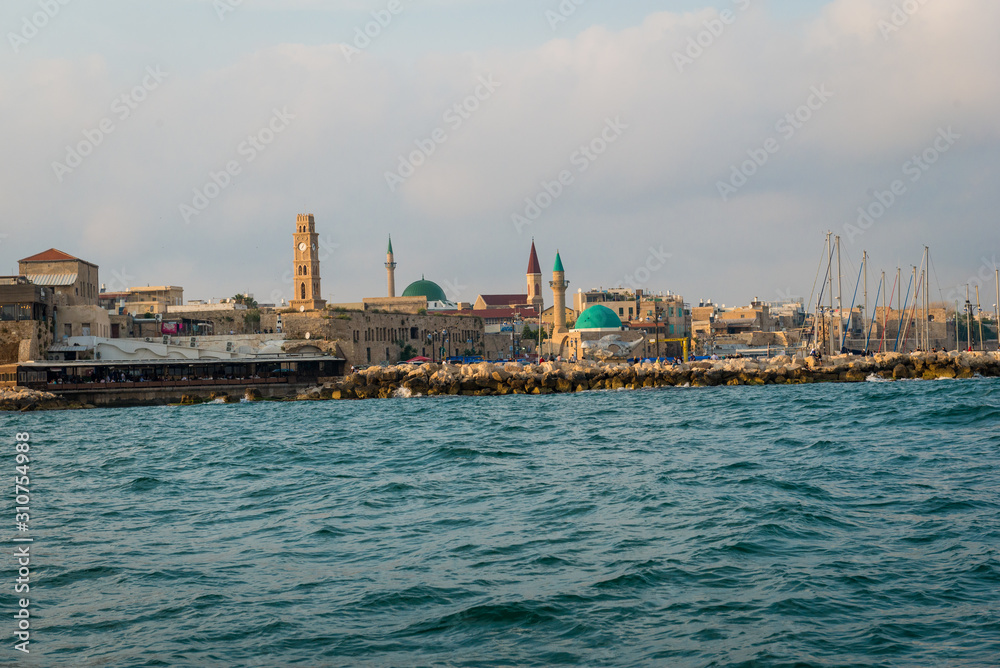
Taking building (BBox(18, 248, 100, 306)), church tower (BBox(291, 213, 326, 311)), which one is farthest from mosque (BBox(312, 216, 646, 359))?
building (BBox(18, 248, 100, 306))

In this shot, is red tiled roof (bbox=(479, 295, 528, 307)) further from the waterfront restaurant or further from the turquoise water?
the turquoise water

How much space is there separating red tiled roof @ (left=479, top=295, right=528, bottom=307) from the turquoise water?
92.4 metres

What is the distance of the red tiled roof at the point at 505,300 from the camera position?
111188 millimetres

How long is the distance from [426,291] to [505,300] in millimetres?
14837

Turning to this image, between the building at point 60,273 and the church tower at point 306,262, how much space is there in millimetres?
16478

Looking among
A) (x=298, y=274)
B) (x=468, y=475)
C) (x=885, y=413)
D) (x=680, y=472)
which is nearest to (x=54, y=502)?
(x=468, y=475)

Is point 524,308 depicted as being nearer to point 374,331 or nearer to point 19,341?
point 374,331

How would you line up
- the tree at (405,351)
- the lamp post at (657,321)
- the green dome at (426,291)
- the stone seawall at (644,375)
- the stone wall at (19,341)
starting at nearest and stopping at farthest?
the stone seawall at (644,375) → the stone wall at (19,341) → the tree at (405,351) → the lamp post at (657,321) → the green dome at (426,291)

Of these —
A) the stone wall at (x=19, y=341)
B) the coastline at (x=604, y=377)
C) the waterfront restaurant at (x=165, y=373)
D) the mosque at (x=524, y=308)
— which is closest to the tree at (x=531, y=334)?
the mosque at (x=524, y=308)

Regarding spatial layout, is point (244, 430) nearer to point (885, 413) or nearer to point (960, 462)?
point (885, 413)

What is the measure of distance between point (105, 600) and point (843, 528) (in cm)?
695

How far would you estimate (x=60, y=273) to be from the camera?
52.2 meters

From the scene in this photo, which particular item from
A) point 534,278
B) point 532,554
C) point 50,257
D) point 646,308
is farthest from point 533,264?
point 532,554

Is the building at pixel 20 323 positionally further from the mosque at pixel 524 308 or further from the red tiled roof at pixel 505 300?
the red tiled roof at pixel 505 300
